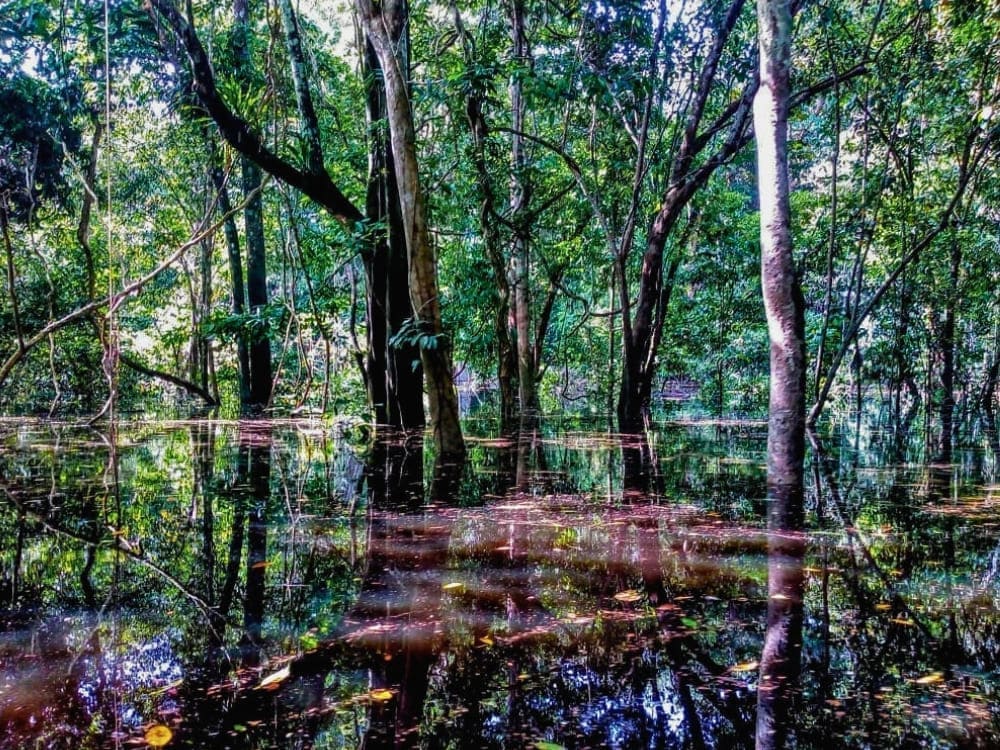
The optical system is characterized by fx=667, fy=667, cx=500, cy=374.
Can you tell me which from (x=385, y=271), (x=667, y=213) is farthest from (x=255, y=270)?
(x=667, y=213)

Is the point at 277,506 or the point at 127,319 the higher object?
the point at 127,319

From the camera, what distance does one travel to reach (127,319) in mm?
13742

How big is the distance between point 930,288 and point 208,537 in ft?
38.8

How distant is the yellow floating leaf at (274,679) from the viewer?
5.31 feet

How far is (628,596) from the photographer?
7.50 ft

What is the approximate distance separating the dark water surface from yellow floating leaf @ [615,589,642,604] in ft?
0.04

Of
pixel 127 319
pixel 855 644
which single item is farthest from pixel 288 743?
pixel 127 319

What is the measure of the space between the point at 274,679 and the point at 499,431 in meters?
6.67

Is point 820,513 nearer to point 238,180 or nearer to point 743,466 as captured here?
point 743,466

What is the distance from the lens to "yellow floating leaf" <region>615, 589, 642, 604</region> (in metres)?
2.25

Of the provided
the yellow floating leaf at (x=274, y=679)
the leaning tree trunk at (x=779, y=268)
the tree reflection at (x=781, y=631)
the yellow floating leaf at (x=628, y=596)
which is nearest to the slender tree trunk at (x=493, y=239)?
the leaning tree trunk at (x=779, y=268)

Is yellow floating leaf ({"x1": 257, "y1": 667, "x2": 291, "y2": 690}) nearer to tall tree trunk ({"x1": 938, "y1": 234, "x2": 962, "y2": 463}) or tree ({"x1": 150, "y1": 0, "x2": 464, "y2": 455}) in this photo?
tree ({"x1": 150, "y1": 0, "x2": 464, "y2": 455})

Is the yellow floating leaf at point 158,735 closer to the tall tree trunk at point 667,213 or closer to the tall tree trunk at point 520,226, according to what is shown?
the tall tree trunk at point 667,213

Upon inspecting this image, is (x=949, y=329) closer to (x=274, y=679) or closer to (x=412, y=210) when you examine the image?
(x=412, y=210)
